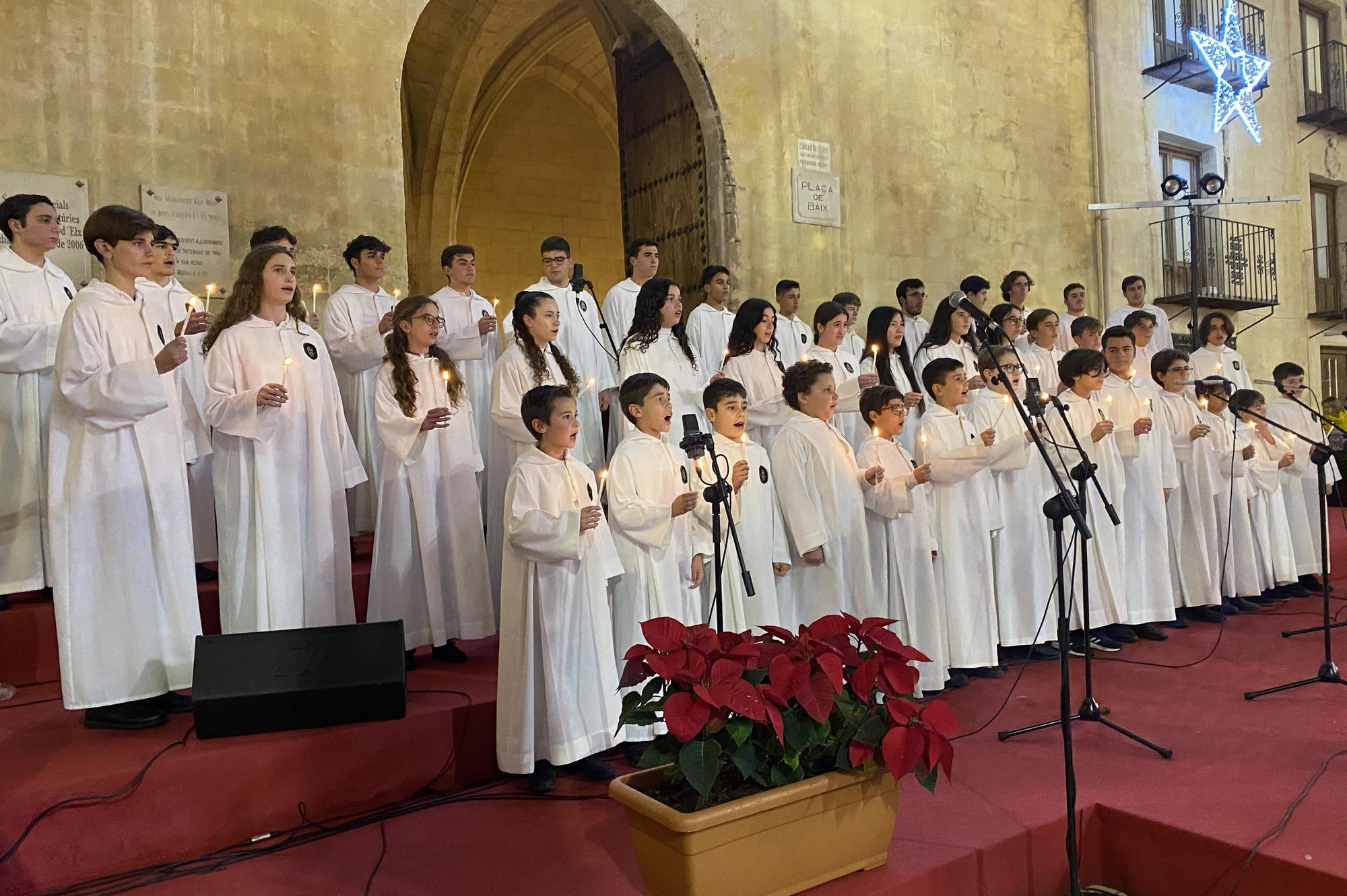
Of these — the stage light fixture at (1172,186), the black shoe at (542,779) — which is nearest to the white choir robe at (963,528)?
the black shoe at (542,779)

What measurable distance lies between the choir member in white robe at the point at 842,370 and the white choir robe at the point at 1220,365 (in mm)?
3098

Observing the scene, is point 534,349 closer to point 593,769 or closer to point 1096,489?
point 593,769

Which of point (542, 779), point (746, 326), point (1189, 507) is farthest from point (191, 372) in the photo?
point (1189, 507)

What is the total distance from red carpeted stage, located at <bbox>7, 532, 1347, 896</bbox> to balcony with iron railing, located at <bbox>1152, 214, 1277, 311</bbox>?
10.3m

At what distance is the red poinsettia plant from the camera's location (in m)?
2.81

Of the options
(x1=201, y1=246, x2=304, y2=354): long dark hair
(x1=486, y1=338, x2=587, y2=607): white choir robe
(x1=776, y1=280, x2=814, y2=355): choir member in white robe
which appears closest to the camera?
(x1=201, y1=246, x2=304, y2=354): long dark hair

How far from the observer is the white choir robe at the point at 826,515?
5297mm

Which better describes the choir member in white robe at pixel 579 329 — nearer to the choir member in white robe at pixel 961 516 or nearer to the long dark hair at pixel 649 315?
the long dark hair at pixel 649 315

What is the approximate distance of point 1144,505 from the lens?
681 cm

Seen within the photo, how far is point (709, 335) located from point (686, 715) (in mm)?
5222

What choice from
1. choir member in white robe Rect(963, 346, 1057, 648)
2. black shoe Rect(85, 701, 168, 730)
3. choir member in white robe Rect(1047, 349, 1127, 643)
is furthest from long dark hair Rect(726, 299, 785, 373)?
black shoe Rect(85, 701, 168, 730)

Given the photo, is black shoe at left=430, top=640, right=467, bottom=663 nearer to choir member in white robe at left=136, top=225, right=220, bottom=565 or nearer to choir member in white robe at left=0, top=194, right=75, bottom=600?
choir member in white robe at left=136, top=225, right=220, bottom=565

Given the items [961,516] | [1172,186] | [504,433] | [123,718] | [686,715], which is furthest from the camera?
[1172,186]

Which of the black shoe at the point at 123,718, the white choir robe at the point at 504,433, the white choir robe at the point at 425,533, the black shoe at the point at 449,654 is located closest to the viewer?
the black shoe at the point at 123,718
